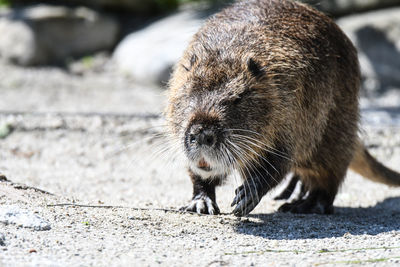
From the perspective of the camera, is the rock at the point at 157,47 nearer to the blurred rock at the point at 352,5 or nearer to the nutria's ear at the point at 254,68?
the blurred rock at the point at 352,5

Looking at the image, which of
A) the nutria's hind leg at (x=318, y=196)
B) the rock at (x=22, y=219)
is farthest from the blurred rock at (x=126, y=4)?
the rock at (x=22, y=219)

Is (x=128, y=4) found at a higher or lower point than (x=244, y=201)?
higher

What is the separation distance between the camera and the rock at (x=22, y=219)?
367cm

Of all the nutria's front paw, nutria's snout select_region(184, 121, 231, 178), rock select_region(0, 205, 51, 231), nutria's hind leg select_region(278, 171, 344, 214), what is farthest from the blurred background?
rock select_region(0, 205, 51, 231)

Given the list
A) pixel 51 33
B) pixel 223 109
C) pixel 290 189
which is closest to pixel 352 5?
pixel 51 33

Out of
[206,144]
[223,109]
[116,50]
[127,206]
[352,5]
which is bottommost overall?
[127,206]

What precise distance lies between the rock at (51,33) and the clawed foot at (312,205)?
686 centimetres

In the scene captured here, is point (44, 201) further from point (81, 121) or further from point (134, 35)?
point (134, 35)

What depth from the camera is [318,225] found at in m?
4.49

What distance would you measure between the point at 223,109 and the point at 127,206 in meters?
1.04

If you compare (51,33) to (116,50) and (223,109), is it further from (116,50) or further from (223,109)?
(223,109)

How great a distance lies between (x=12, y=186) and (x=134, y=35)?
289 inches

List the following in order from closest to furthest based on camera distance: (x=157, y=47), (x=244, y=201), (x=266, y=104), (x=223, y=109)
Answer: (x=223, y=109) < (x=244, y=201) < (x=266, y=104) < (x=157, y=47)

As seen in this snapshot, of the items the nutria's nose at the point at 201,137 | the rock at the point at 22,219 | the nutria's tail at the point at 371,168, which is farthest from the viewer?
the nutria's tail at the point at 371,168
